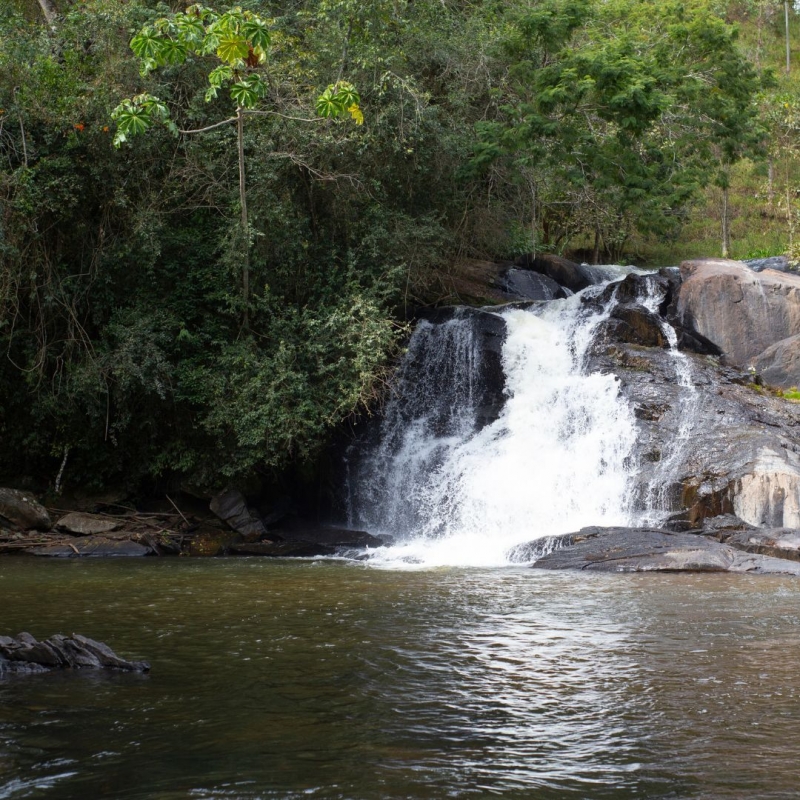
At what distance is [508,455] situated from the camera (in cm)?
1755

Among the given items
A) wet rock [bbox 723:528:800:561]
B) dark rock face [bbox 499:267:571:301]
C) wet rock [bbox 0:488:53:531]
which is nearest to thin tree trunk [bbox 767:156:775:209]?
dark rock face [bbox 499:267:571:301]

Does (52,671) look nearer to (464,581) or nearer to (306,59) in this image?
(464,581)

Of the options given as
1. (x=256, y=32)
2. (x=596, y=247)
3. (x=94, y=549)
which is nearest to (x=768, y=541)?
(x=256, y=32)

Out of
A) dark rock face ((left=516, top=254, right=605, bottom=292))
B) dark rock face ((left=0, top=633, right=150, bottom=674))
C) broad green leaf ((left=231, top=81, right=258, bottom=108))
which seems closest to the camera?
dark rock face ((left=0, top=633, right=150, bottom=674))

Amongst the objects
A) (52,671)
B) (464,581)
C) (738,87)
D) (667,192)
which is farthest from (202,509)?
(738,87)

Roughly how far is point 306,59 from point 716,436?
434 inches

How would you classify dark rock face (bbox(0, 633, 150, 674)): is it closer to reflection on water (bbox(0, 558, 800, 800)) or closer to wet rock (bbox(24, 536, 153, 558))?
reflection on water (bbox(0, 558, 800, 800))

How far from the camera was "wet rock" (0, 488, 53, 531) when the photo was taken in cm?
1661

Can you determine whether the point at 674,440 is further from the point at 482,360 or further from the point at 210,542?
the point at 210,542

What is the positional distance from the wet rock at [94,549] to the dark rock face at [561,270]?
13368mm

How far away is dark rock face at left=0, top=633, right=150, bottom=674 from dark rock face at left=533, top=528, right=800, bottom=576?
24.2 ft

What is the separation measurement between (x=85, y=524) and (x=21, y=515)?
1096 millimetres

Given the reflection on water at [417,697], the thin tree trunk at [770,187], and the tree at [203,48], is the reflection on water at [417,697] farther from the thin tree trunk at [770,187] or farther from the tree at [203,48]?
the thin tree trunk at [770,187]

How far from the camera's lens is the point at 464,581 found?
11.9m
